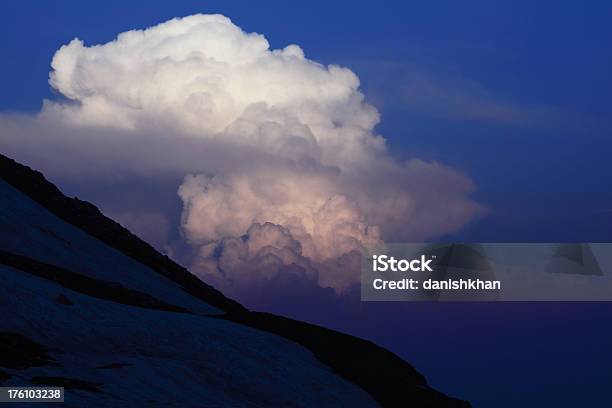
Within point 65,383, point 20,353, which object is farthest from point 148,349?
point 65,383

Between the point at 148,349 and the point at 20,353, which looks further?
the point at 148,349

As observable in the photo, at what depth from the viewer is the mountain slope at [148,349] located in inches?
1925

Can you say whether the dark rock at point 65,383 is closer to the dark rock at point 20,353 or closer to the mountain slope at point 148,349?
the mountain slope at point 148,349

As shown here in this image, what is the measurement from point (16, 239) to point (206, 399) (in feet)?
122

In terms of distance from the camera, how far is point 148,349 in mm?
56125

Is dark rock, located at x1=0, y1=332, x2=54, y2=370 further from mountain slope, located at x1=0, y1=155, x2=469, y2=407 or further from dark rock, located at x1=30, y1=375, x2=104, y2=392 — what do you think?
dark rock, located at x1=30, y1=375, x2=104, y2=392

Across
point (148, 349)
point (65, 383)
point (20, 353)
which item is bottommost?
point (65, 383)

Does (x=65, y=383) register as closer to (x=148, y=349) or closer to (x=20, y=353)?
(x=20, y=353)

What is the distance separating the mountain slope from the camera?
48.9 meters

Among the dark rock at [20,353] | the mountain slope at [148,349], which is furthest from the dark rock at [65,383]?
the dark rock at [20,353]

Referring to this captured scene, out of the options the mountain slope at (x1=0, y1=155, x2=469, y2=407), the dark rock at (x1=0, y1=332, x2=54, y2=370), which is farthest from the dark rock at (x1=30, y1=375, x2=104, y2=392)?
the dark rock at (x1=0, y1=332, x2=54, y2=370)

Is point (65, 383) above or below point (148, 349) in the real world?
below

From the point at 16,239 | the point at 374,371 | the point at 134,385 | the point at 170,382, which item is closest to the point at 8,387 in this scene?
the point at 134,385

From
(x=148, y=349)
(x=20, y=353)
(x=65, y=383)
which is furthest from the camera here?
(x=148, y=349)
